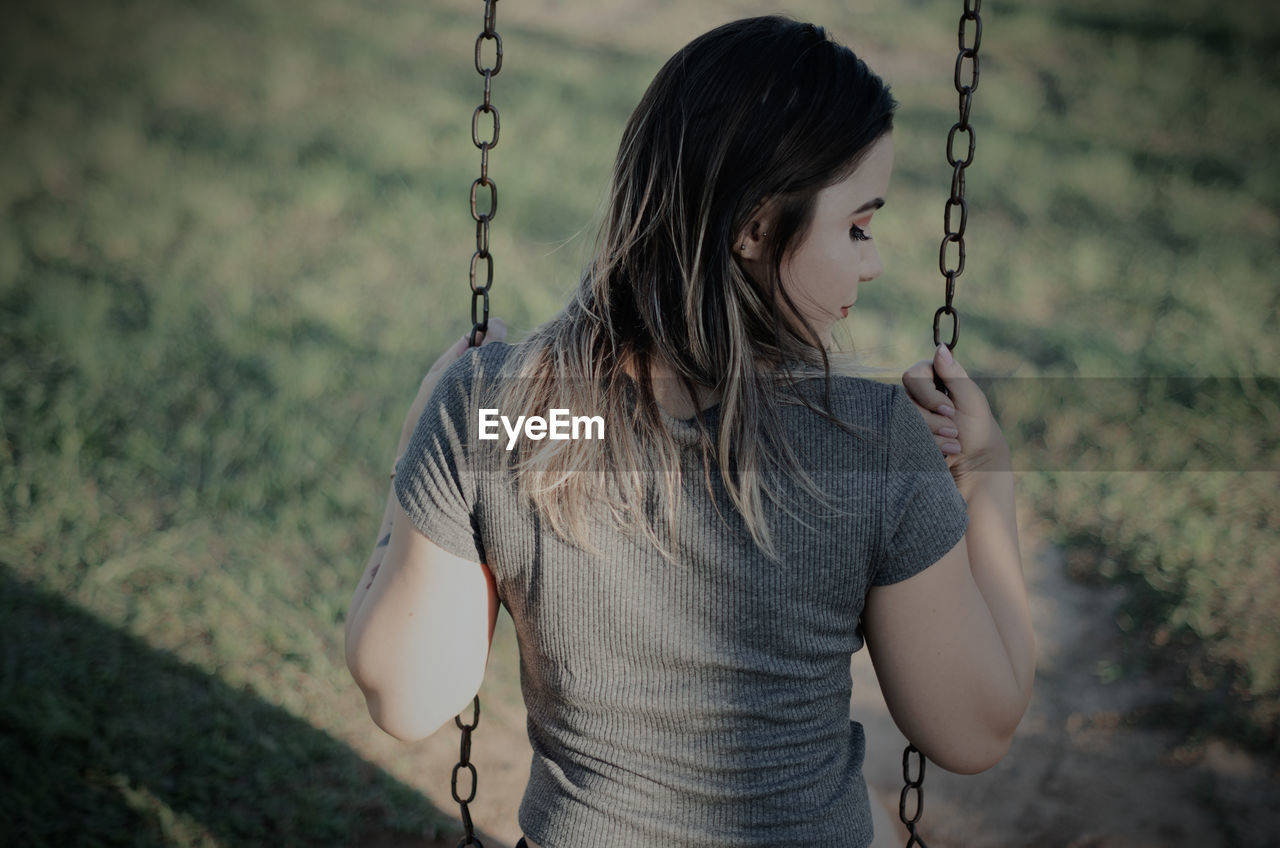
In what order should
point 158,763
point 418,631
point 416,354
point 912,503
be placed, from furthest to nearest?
point 416,354 → point 158,763 → point 418,631 → point 912,503

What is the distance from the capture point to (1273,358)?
15.4 ft

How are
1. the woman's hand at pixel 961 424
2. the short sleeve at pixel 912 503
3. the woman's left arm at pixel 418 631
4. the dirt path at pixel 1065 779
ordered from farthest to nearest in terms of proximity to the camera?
the dirt path at pixel 1065 779 < the woman's hand at pixel 961 424 < the woman's left arm at pixel 418 631 < the short sleeve at pixel 912 503

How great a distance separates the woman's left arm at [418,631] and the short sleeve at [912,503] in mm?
486

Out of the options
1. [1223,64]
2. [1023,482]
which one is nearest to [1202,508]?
[1023,482]

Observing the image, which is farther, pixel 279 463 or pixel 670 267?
pixel 279 463

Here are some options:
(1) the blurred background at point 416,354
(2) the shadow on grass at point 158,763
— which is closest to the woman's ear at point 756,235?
(1) the blurred background at point 416,354

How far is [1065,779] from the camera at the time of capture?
278 cm

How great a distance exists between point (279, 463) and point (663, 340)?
315 cm

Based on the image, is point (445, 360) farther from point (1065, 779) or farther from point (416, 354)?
point (416, 354)

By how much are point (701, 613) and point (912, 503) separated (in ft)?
0.84

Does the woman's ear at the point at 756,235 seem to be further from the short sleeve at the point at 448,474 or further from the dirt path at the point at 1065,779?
the dirt path at the point at 1065,779

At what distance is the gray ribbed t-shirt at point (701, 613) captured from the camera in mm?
1129

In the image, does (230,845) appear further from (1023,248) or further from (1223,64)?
(1223,64)

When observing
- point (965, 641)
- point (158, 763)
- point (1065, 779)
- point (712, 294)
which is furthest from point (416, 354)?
point (965, 641)
